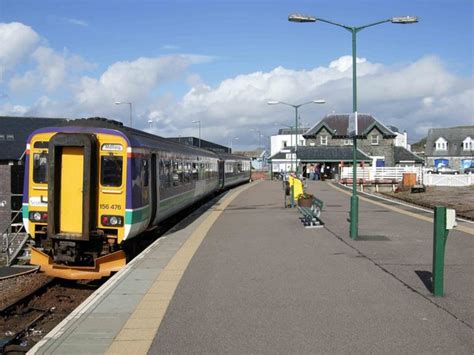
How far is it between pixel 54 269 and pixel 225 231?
5.42 meters

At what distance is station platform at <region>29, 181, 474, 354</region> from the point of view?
5648mm

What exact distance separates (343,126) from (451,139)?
26217mm

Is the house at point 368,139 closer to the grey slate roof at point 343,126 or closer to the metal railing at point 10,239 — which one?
the grey slate roof at point 343,126

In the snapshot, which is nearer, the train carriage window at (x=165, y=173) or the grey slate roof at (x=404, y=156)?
the train carriage window at (x=165, y=173)

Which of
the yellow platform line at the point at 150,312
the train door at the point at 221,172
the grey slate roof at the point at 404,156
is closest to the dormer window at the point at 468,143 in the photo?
the grey slate roof at the point at 404,156

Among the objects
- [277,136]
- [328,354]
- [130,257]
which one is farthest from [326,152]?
[328,354]

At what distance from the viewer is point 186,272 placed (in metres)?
9.48

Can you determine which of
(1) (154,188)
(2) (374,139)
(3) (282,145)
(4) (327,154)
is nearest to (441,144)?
(2) (374,139)

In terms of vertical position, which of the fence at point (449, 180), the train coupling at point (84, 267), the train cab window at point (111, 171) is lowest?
the train coupling at point (84, 267)

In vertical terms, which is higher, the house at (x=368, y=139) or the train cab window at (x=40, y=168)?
the house at (x=368, y=139)

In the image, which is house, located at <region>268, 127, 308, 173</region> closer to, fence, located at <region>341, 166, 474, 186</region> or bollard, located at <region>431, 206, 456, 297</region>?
fence, located at <region>341, 166, 474, 186</region>

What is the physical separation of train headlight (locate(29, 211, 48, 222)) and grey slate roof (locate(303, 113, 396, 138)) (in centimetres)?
6517

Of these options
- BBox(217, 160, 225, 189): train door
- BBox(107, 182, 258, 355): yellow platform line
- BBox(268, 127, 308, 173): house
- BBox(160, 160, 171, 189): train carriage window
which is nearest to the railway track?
BBox(107, 182, 258, 355): yellow platform line

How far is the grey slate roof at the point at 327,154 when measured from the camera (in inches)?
2625
